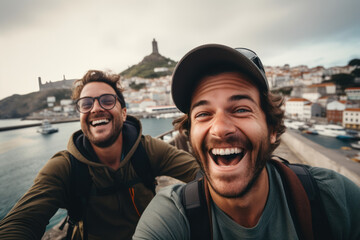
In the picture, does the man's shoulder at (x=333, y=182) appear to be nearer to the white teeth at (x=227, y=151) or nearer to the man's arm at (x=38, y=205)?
the white teeth at (x=227, y=151)

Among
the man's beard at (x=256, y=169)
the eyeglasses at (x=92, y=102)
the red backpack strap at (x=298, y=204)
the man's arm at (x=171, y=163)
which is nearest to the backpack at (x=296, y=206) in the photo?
the red backpack strap at (x=298, y=204)

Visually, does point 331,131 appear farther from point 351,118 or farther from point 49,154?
point 49,154

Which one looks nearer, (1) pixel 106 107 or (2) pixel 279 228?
(2) pixel 279 228

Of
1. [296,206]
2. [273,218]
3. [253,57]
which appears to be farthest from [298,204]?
[253,57]

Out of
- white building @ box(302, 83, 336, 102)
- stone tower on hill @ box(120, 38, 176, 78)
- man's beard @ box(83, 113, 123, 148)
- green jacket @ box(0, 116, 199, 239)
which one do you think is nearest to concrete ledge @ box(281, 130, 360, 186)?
green jacket @ box(0, 116, 199, 239)

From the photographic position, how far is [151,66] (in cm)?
11200

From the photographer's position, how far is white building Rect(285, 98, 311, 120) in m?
41.7

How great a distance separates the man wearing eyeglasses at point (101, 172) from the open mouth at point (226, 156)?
0.90m

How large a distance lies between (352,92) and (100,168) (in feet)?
191

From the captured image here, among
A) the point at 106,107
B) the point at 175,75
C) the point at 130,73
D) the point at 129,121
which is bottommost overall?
the point at 129,121

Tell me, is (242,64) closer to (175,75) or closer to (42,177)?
(175,75)

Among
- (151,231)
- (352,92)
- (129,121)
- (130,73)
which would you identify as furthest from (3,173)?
(130,73)

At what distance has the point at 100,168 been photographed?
67.2 inches

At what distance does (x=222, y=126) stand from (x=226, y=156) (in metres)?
0.23
